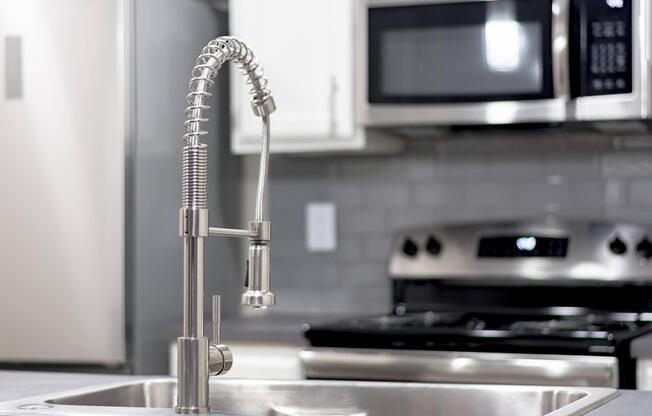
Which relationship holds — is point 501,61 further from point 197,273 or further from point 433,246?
point 197,273

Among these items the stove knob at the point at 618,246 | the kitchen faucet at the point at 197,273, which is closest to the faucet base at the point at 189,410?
the kitchen faucet at the point at 197,273

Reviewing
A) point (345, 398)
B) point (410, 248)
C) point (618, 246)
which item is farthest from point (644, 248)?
point (345, 398)

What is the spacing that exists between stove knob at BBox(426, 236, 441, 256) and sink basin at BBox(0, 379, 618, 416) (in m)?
1.63

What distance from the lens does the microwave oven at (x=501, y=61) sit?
2.89 m

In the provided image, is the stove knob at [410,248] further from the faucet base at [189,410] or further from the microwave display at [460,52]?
the faucet base at [189,410]

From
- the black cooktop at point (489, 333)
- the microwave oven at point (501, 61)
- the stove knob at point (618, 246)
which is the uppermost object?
the microwave oven at point (501, 61)

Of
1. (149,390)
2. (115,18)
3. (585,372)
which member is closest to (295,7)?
(115,18)

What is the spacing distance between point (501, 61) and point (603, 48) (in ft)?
0.93

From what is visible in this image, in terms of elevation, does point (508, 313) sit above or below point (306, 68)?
below

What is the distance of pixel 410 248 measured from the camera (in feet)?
11.1

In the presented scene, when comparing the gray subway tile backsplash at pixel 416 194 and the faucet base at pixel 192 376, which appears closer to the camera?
the faucet base at pixel 192 376

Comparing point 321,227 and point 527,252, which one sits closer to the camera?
point 527,252

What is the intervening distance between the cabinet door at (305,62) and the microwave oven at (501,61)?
5cm

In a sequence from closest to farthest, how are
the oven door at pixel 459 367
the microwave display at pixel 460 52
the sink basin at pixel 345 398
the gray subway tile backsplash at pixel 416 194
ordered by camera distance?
the sink basin at pixel 345 398
the oven door at pixel 459 367
the microwave display at pixel 460 52
the gray subway tile backsplash at pixel 416 194
